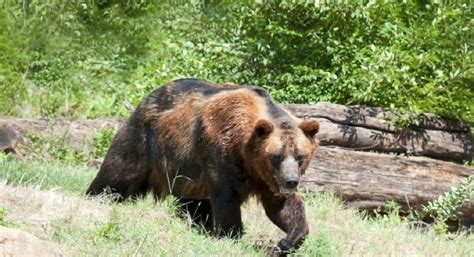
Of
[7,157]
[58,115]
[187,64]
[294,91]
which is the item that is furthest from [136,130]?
[58,115]

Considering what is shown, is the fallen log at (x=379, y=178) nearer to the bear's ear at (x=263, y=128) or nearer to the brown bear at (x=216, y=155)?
the brown bear at (x=216, y=155)

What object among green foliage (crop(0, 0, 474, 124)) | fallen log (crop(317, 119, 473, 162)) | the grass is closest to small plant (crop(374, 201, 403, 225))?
the grass

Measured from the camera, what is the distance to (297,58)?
13.0 metres

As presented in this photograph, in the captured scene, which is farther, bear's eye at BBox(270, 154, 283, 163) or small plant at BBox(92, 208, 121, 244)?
bear's eye at BBox(270, 154, 283, 163)

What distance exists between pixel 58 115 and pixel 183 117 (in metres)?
6.02

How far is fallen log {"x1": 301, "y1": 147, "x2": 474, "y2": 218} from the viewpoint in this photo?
1066cm

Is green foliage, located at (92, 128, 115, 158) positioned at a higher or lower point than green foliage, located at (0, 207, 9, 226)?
lower

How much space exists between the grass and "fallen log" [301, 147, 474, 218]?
0.74 ft

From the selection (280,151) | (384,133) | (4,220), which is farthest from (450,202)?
(4,220)

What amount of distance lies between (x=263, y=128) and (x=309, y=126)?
422 mm

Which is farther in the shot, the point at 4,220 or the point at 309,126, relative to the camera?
the point at 309,126

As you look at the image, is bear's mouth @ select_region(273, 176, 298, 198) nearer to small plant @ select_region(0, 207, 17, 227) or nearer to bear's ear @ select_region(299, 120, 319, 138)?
bear's ear @ select_region(299, 120, 319, 138)

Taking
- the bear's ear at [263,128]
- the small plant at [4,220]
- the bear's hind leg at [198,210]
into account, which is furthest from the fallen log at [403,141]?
the small plant at [4,220]

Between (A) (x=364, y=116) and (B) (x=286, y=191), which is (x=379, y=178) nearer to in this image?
(A) (x=364, y=116)
